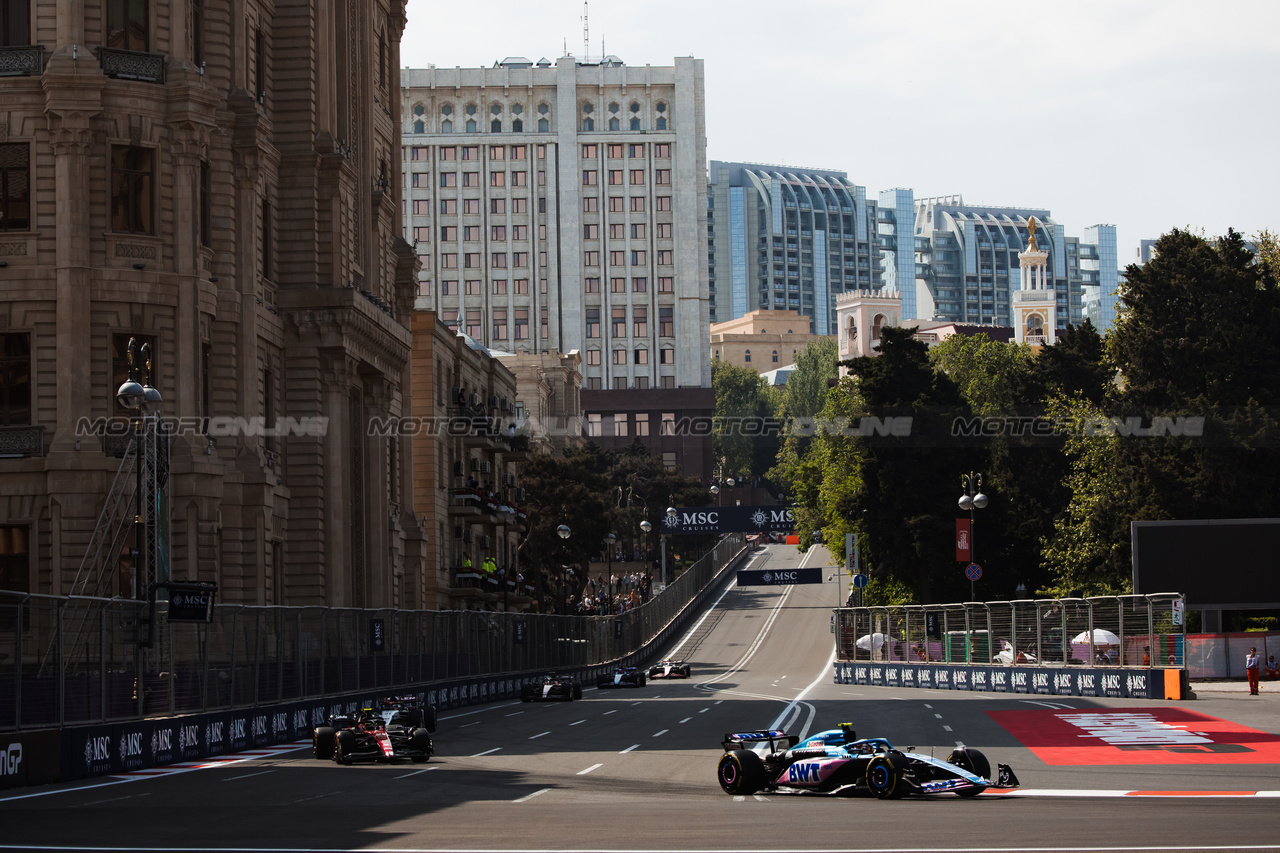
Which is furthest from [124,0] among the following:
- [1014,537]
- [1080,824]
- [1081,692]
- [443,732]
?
[1014,537]

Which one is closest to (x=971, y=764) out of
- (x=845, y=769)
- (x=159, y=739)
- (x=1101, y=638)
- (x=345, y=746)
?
(x=845, y=769)

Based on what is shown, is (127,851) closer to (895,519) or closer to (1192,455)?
(1192,455)

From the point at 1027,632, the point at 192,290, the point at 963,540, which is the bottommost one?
the point at 1027,632

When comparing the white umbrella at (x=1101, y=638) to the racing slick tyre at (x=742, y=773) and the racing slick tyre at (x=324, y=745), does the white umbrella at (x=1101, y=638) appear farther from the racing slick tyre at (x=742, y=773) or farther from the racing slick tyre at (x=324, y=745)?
the racing slick tyre at (x=742, y=773)

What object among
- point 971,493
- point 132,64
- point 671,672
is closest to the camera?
point 132,64

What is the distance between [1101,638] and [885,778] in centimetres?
2954

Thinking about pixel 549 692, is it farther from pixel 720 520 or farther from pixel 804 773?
pixel 720 520

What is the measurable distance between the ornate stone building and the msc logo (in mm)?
22945

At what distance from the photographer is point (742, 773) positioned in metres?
20.8

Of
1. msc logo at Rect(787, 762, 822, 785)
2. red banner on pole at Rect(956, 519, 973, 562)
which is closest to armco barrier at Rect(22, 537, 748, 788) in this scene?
msc logo at Rect(787, 762, 822, 785)

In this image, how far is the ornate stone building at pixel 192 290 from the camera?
4256cm

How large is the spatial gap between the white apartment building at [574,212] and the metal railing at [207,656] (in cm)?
11553

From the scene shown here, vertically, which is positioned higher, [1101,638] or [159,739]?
[159,739]

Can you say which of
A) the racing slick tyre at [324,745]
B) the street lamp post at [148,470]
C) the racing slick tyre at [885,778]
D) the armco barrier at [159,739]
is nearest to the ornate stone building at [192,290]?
the armco barrier at [159,739]
